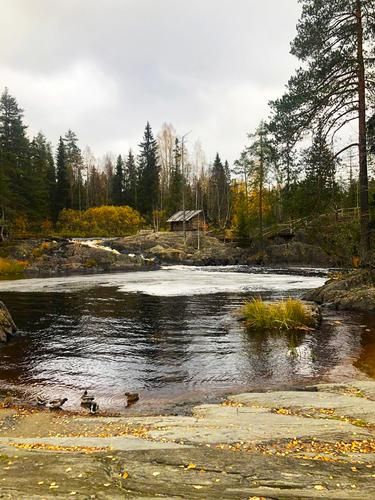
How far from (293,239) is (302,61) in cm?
3132

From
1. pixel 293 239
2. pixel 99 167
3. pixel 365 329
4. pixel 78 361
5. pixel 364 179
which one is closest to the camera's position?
pixel 78 361

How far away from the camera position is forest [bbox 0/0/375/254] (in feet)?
57.9

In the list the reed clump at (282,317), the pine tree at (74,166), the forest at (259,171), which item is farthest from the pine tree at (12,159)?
the reed clump at (282,317)

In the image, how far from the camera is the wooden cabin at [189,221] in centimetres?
6444

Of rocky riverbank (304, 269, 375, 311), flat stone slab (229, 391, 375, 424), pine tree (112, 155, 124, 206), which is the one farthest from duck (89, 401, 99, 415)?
pine tree (112, 155, 124, 206)

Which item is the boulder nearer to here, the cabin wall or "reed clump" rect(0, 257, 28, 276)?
"reed clump" rect(0, 257, 28, 276)

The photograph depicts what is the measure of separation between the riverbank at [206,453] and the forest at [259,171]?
41.4ft

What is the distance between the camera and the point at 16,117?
191 feet

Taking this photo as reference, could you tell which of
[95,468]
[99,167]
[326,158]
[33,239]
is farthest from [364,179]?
[99,167]

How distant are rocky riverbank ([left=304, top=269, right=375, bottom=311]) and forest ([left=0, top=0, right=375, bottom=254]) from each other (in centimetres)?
121

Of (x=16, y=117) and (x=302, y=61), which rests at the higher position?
(x=16, y=117)

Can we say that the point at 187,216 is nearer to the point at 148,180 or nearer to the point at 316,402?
the point at 148,180

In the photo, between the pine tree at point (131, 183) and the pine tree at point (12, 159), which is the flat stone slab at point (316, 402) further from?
the pine tree at point (131, 183)

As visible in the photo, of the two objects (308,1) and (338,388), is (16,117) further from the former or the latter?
(338,388)
